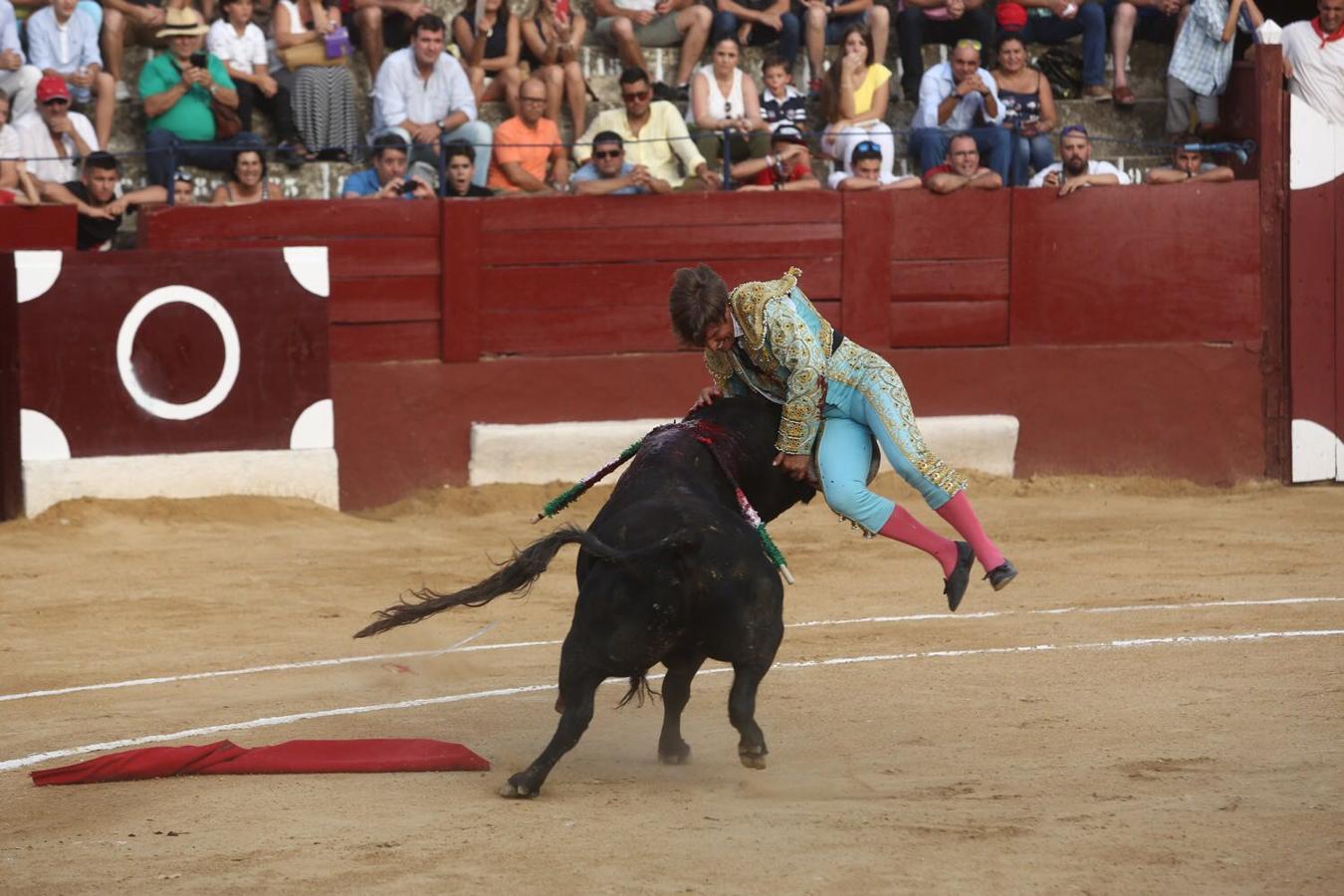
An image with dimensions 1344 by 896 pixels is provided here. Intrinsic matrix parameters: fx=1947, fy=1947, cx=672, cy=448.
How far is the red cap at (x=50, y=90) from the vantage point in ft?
30.6

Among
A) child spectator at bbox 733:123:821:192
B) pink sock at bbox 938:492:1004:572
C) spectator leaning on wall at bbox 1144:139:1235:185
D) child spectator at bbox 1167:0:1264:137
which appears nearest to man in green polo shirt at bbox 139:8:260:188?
child spectator at bbox 733:123:821:192

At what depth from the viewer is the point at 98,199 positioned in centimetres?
923

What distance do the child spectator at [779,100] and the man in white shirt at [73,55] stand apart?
344cm

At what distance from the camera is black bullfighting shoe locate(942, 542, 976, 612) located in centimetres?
496

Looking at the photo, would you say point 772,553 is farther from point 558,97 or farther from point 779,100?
point 558,97

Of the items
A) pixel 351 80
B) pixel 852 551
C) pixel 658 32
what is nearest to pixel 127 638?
pixel 852 551

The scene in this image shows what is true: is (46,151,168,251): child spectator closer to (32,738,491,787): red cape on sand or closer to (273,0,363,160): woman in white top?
(273,0,363,160): woman in white top

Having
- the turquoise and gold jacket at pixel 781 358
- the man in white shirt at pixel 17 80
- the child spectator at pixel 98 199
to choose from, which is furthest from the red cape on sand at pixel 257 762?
the man in white shirt at pixel 17 80

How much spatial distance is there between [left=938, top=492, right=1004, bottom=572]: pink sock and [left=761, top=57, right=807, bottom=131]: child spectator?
560 cm

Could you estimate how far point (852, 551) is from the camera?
337 inches

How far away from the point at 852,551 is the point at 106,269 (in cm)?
368

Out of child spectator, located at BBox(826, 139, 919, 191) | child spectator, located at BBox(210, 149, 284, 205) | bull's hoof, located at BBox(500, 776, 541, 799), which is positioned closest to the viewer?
bull's hoof, located at BBox(500, 776, 541, 799)

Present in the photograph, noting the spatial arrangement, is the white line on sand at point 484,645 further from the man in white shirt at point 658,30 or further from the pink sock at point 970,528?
the man in white shirt at point 658,30

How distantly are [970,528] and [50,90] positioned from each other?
19.3 ft
